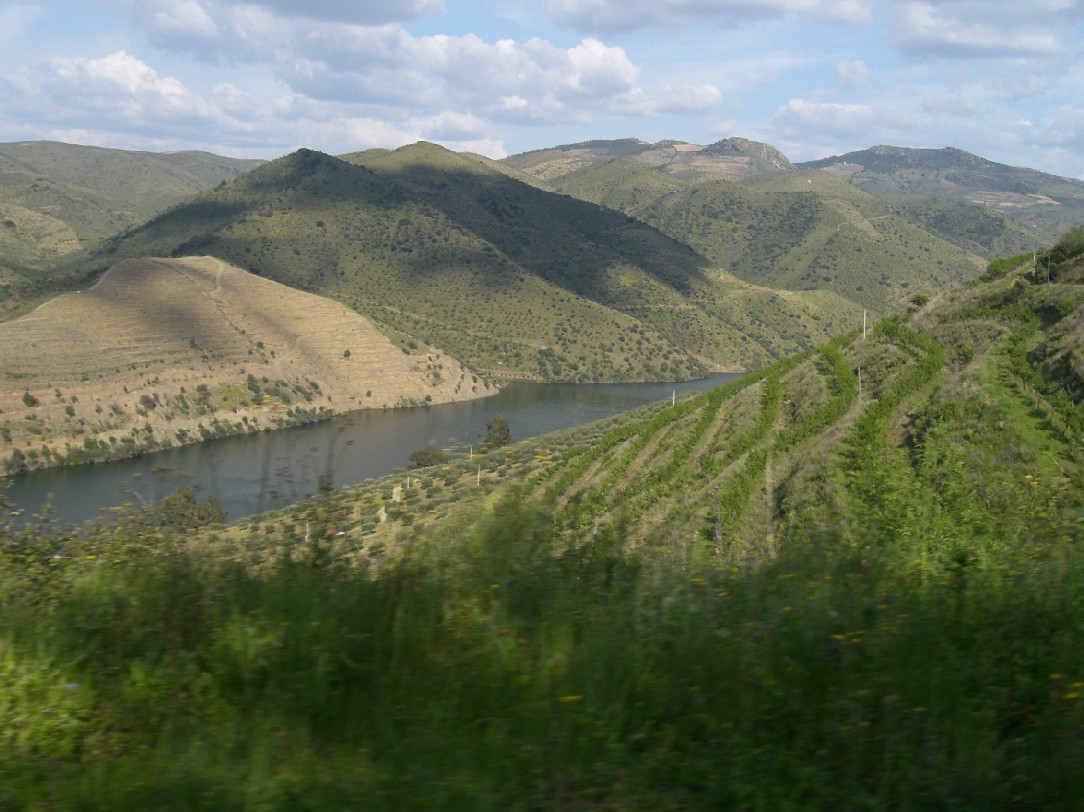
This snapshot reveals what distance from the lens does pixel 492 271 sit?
11481 centimetres

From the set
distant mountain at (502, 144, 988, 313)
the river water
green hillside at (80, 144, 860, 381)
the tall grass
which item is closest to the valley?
the tall grass

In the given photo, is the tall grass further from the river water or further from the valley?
the river water

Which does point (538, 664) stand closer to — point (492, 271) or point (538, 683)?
point (538, 683)

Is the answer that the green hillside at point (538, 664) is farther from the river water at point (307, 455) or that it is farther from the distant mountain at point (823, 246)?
the distant mountain at point (823, 246)

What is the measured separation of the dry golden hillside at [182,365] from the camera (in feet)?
157

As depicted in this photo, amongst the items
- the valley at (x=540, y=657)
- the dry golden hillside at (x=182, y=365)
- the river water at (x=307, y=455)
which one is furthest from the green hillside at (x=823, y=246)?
the valley at (x=540, y=657)

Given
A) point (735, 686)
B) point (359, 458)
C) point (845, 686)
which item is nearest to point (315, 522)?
point (735, 686)

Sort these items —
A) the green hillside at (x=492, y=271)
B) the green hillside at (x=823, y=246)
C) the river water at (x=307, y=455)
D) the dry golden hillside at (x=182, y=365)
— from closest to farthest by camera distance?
1. the river water at (x=307, y=455)
2. the dry golden hillside at (x=182, y=365)
3. the green hillside at (x=492, y=271)
4. the green hillside at (x=823, y=246)

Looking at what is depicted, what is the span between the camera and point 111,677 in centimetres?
324

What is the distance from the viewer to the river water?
521 centimetres

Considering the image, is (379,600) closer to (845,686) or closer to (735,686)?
(735,686)

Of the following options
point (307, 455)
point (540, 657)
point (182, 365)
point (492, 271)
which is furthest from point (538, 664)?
point (492, 271)

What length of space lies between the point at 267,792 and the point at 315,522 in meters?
1.97

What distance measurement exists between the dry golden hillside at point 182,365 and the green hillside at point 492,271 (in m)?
8.33
